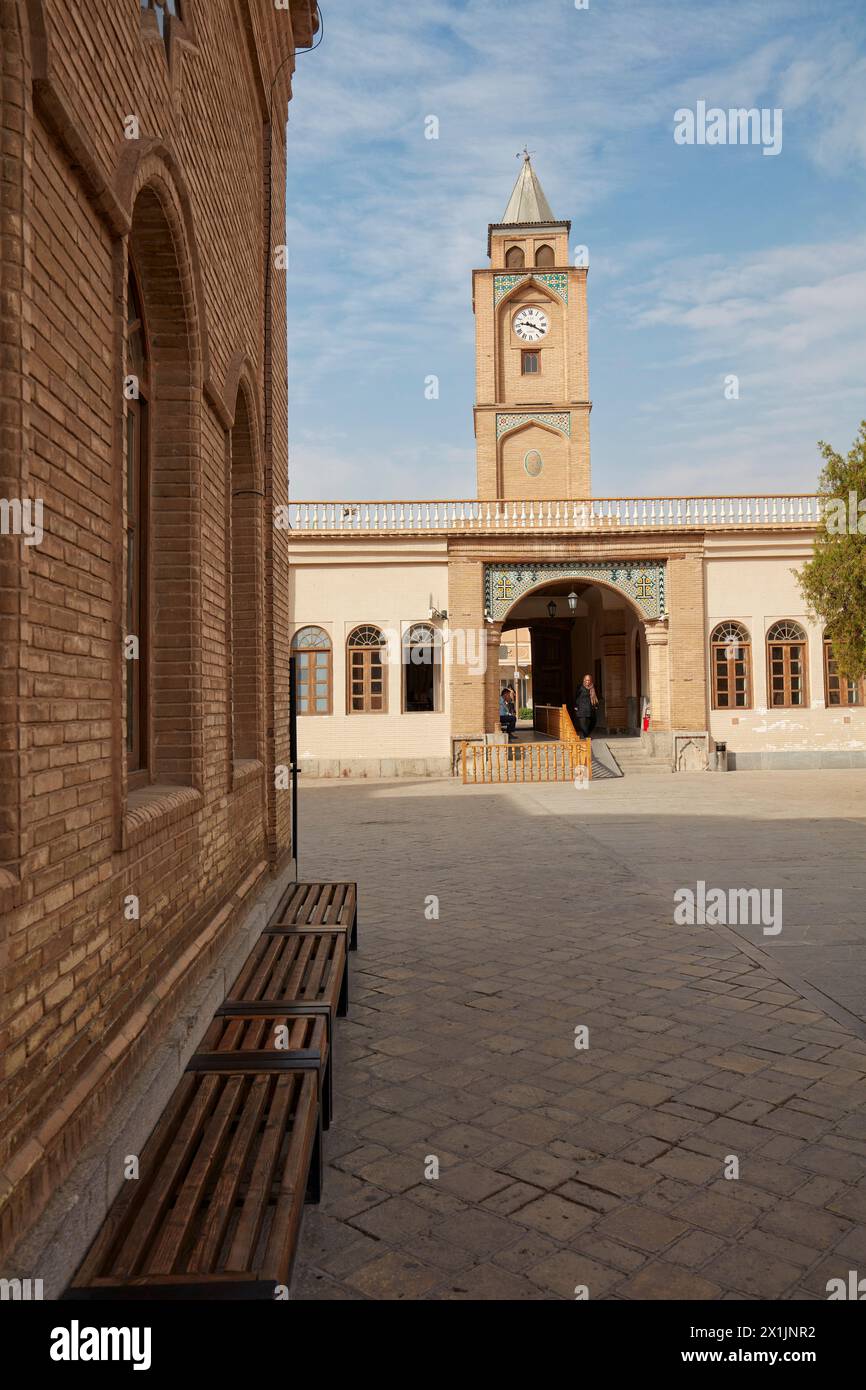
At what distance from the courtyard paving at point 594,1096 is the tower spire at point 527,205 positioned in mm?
27381

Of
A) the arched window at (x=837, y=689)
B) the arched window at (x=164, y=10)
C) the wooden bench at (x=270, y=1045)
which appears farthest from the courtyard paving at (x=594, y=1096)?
the arched window at (x=837, y=689)

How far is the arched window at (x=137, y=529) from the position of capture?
3844 mm

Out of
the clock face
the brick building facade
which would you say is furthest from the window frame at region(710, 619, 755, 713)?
the brick building facade

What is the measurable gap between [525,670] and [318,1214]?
53.3 meters

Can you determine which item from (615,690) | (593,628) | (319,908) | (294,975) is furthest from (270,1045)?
(593,628)

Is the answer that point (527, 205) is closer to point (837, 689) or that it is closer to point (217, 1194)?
point (837, 689)

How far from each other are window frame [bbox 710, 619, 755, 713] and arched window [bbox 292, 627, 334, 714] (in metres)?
8.33

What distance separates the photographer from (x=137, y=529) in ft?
13.0

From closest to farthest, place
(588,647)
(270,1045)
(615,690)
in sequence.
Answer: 1. (270,1045)
2. (615,690)
3. (588,647)

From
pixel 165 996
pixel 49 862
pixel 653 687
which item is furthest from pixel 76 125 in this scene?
pixel 653 687

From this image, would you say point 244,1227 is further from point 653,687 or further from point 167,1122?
point 653,687

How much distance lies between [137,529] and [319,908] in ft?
9.43

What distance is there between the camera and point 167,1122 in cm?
290

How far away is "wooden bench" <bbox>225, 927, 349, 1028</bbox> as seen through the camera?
13.0 feet
